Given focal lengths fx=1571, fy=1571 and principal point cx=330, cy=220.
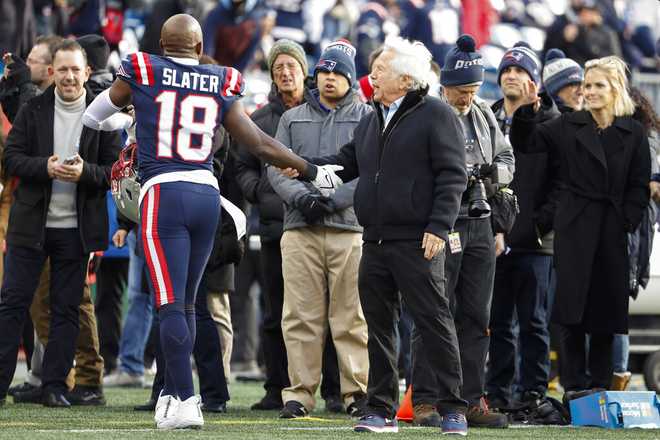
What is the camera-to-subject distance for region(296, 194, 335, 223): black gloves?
31.2 ft

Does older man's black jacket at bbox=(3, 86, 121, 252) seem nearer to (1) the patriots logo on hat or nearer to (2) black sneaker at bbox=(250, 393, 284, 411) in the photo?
(2) black sneaker at bbox=(250, 393, 284, 411)

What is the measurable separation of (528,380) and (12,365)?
3301 millimetres

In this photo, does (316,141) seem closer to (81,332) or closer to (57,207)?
(57,207)

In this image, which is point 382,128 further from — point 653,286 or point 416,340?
point 653,286

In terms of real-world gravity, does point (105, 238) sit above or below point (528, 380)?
above

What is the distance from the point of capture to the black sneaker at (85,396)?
10.2m

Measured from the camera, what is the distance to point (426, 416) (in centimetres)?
888

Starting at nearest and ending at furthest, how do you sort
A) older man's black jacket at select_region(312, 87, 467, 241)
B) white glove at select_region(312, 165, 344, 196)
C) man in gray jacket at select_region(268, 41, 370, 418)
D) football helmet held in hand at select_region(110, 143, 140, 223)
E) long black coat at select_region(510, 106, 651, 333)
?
older man's black jacket at select_region(312, 87, 467, 241) → white glove at select_region(312, 165, 344, 196) → football helmet held in hand at select_region(110, 143, 140, 223) → long black coat at select_region(510, 106, 651, 333) → man in gray jacket at select_region(268, 41, 370, 418)


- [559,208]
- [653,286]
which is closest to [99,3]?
[653,286]

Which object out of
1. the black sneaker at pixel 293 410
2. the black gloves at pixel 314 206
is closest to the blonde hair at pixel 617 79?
the black gloves at pixel 314 206

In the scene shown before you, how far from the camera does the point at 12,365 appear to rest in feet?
31.9

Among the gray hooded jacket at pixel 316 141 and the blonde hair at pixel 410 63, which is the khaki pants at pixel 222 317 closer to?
the gray hooded jacket at pixel 316 141

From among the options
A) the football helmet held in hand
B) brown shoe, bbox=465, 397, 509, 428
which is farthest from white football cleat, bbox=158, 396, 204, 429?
brown shoe, bbox=465, 397, 509, 428

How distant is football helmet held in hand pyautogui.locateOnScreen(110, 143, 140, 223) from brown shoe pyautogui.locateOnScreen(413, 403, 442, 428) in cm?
196
